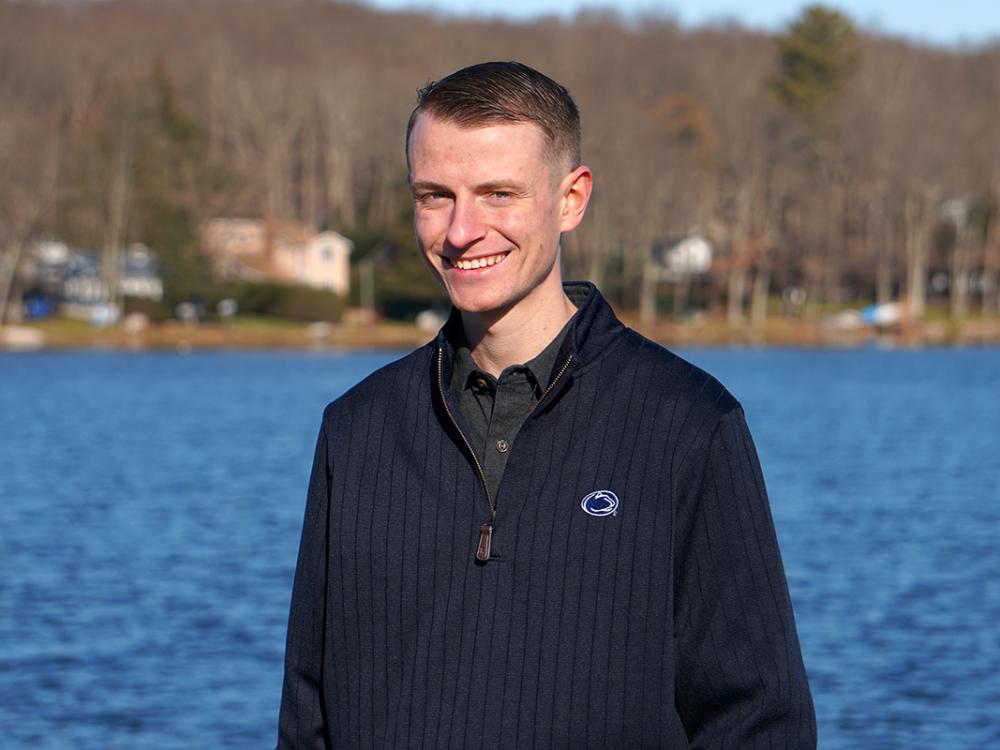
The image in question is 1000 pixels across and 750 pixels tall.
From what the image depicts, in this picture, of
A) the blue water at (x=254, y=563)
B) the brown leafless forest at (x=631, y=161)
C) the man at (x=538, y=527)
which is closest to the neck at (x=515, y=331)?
the man at (x=538, y=527)

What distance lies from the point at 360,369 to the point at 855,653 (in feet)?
187

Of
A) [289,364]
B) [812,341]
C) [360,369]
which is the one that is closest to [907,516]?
[360,369]

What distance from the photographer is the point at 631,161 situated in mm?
104250

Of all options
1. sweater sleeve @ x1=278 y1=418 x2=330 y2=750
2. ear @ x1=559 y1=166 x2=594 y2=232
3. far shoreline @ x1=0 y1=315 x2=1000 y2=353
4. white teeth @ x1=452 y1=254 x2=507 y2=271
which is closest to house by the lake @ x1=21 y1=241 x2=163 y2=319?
far shoreline @ x1=0 y1=315 x2=1000 y2=353

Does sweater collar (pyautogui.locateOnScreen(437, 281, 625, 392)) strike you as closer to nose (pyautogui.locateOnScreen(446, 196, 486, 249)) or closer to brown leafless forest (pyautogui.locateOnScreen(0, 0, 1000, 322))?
nose (pyautogui.locateOnScreen(446, 196, 486, 249))

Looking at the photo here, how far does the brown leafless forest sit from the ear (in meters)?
85.5

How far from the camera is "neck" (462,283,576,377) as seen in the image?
3416 millimetres

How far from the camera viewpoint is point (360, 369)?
2963 inches

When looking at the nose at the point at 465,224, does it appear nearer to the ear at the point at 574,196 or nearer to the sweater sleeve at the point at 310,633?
the ear at the point at 574,196

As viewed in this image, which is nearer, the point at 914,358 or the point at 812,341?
the point at 914,358

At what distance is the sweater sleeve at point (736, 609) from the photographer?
3.24 meters

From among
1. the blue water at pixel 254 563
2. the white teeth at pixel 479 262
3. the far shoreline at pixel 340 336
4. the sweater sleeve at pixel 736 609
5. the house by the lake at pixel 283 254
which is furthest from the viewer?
the house by the lake at pixel 283 254

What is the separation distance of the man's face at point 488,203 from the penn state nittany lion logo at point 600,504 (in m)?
0.40

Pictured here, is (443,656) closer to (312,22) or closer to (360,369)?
(360,369)
